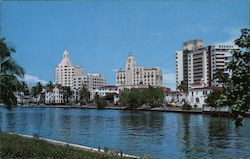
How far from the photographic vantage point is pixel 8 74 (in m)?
29.3

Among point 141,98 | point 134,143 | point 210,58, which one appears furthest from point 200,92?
point 134,143

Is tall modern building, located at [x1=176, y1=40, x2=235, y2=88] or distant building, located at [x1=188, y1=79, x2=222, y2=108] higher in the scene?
tall modern building, located at [x1=176, y1=40, x2=235, y2=88]

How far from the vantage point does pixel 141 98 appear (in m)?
138

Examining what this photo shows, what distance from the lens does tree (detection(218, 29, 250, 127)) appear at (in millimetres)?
11750

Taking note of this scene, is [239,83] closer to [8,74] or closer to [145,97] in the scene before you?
[8,74]

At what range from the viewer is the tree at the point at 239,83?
11.8m

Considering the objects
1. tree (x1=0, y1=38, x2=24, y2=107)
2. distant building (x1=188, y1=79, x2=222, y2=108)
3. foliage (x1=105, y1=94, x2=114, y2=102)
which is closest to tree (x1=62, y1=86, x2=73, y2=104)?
foliage (x1=105, y1=94, x2=114, y2=102)

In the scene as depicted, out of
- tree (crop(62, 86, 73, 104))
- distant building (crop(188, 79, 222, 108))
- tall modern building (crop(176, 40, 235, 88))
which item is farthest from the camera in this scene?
tree (crop(62, 86, 73, 104))

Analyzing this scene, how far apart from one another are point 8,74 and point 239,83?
68.6ft

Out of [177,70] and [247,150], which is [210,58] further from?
[247,150]

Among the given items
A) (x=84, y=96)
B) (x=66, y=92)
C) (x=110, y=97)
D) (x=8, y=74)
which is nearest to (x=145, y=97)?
(x=110, y=97)

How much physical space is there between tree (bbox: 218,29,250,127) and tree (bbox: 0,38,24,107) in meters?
19.0

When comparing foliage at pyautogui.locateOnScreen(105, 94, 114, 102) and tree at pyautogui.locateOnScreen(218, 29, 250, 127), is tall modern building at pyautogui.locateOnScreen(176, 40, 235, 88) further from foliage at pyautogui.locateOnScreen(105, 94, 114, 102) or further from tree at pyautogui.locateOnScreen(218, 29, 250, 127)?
tree at pyautogui.locateOnScreen(218, 29, 250, 127)

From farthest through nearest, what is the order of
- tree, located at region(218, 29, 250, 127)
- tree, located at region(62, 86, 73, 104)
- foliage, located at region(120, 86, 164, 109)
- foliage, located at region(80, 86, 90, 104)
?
tree, located at region(62, 86, 73, 104)
foliage, located at region(80, 86, 90, 104)
foliage, located at region(120, 86, 164, 109)
tree, located at region(218, 29, 250, 127)
